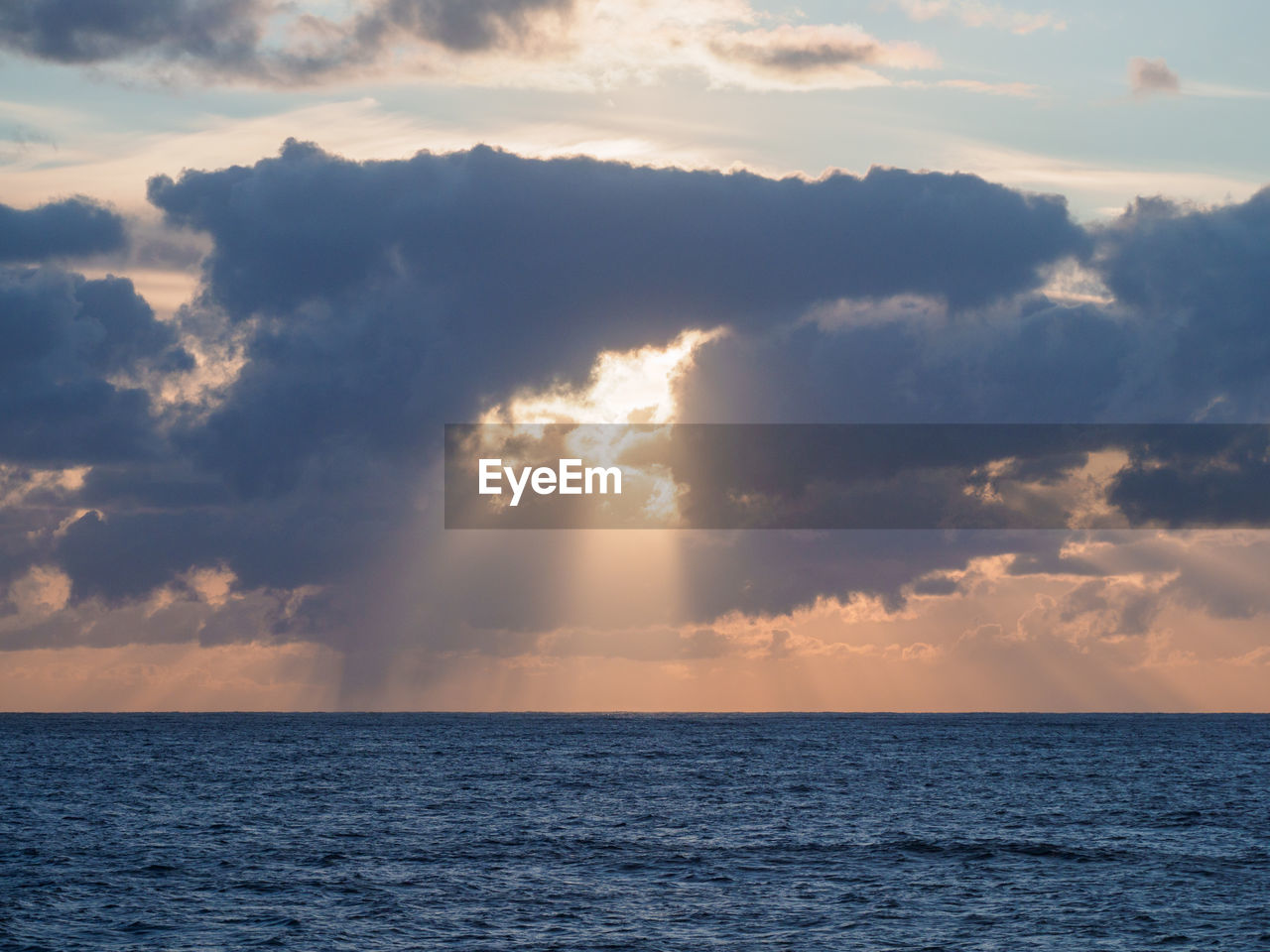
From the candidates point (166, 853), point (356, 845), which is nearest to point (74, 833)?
point (166, 853)

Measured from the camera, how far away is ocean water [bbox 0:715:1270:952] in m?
51.2

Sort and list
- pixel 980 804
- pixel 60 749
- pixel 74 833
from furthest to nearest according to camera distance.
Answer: pixel 60 749 → pixel 980 804 → pixel 74 833

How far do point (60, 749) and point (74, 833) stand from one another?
12548 centimetres

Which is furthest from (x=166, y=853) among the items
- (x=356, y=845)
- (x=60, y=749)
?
(x=60, y=749)

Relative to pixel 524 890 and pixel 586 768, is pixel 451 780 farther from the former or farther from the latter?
pixel 524 890

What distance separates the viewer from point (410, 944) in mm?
48812

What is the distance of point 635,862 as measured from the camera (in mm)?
68438

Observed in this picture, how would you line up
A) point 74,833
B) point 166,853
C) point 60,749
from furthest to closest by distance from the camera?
point 60,749 < point 74,833 < point 166,853

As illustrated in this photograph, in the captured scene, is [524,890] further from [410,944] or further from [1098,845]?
[1098,845]

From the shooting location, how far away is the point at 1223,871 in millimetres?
65938

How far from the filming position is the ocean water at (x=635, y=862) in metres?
51.2

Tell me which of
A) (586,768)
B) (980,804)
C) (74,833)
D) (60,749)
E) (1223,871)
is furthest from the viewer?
(60,749)

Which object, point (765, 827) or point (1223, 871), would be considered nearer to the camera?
point (1223, 871)

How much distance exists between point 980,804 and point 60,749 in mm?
150012
